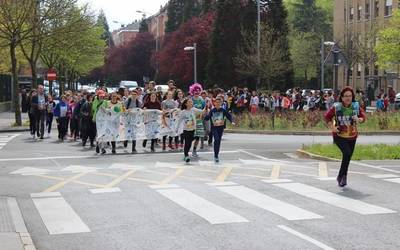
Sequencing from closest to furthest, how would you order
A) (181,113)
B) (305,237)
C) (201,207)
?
(305,237)
(201,207)
(181,113)

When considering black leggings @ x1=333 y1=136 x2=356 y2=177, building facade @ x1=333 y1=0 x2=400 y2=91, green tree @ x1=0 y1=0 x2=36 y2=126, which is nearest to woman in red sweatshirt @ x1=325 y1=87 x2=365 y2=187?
black leggings @ x1=333 y1=136 x2=356 y2=177

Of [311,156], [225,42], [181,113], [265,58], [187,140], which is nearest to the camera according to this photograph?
[187,140]

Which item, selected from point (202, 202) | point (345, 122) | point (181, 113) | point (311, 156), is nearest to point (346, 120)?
point (345, 122)

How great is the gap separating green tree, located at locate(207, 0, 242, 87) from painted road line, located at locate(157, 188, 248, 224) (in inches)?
2224

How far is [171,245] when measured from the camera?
7793 millimetres

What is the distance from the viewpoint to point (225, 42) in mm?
68312

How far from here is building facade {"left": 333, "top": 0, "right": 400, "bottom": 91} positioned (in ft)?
213

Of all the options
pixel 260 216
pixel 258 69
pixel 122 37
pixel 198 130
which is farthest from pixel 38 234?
pixel 122 37

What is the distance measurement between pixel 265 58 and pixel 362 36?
19146 mm

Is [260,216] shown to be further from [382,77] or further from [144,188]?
[382,77]

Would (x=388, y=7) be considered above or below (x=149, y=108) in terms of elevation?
above

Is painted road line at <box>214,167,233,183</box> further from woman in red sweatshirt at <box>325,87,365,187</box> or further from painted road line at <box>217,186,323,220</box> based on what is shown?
woman in red sweatshirt at <box>325,87,365,187</box>

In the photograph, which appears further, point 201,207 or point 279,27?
point 279,27

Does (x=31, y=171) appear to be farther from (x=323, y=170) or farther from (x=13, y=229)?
(x=13, y=229)
